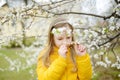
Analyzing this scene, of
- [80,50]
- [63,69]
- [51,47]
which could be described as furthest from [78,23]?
[63,69]

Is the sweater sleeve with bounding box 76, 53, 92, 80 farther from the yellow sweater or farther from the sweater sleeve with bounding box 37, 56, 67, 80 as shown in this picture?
the sweater sleeve with bounding box 37, 56, 67, 80

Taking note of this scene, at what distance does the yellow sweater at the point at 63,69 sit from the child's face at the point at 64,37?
0.11m

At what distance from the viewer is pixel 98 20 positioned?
7023 mm

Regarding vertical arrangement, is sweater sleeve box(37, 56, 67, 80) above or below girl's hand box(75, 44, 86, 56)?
below

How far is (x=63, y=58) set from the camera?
3.50 meters

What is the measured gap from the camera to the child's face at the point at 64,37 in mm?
3557

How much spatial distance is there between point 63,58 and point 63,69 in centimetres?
10

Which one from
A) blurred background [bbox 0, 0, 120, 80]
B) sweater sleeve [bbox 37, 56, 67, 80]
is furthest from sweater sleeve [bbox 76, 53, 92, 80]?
blurred background [bbox 0, 0, 120, 80]

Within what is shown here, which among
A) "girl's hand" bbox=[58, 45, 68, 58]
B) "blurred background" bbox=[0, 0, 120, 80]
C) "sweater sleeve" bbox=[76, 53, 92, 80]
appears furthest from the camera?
"blurred background" bbox=[0, 0, 120, 80]

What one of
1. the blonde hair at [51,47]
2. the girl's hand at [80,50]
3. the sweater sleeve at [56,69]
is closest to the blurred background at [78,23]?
the blonde hair at [51,47]

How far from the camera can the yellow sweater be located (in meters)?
3.51

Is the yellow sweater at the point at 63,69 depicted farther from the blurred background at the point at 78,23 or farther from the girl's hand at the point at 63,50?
the blurred background at the point at 78,23

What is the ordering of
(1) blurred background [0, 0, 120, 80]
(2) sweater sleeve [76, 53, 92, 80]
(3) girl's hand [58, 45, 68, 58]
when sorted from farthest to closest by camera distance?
1. (1) blurred background [0, 0, 120, 80]
2. (2) sweater sleeve [76, 53, 92, 80]
3. (3) girl's hand [58, 45, 68, 58]

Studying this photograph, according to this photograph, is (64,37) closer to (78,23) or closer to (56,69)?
(56,69)
